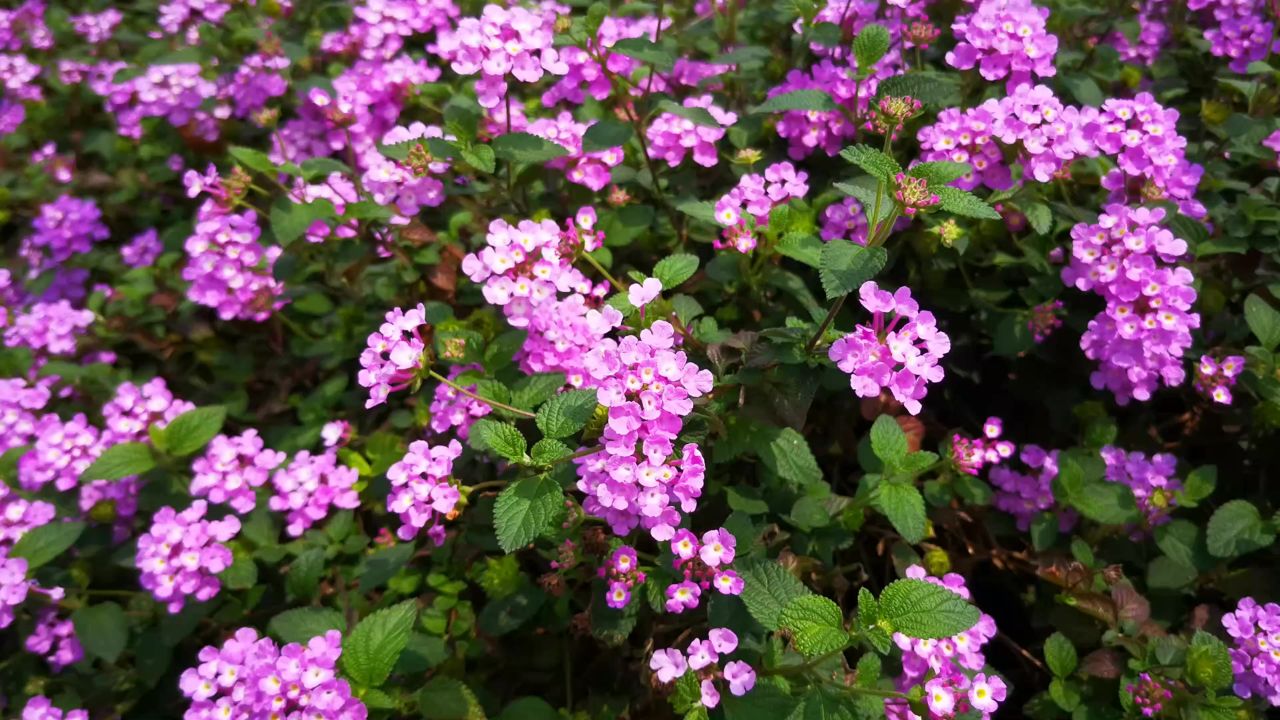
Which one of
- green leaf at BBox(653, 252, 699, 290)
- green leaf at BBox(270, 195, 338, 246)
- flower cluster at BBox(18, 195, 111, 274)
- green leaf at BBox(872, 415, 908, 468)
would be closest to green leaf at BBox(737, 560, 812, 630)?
green leaf at BBox(872, 415, 908, 468)

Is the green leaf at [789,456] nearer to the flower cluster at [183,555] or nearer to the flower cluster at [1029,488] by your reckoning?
the flower cluster at [1029,488]

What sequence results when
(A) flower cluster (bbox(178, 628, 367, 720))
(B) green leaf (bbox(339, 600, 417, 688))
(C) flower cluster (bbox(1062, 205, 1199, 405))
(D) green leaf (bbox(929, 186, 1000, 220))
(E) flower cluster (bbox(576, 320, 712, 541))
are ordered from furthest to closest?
(C) flower cluster (bbox(1062, 205, 1199, 405))
(B) green leaf (bbox(339, 600, 417, 688))
(A) flower cluster (bbox(178, 628, 367, 720))
(D) green leaf (bbox(929, 186, 1000, 220))
(E) flower cluster (bbox(576, 320, 712, 541))

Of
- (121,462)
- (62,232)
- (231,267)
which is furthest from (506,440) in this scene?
(62,232)

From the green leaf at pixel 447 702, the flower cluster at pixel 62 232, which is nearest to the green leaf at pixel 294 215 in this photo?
the green leaf at pixel 447 702

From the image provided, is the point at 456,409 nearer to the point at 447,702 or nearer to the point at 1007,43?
the point at 447,702

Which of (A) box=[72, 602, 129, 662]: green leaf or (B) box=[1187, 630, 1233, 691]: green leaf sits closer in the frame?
(B) box=[1187, 630, 1233, 691]: green leaf

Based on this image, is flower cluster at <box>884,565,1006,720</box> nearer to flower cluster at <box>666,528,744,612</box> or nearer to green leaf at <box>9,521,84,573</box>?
flower cluster at <box>666,528,744,612</box>

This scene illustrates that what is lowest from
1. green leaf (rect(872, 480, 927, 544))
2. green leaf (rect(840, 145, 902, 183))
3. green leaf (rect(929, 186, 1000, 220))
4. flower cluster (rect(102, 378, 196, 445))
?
flower cluster (rect(102, 378, 196, 445))
